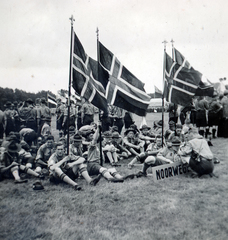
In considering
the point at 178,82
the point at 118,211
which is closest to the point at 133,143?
the point at 178,82

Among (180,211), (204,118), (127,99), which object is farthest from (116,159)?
(204,118)

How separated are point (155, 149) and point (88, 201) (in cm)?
301

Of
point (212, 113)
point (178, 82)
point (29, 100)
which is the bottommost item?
point (212, 113)

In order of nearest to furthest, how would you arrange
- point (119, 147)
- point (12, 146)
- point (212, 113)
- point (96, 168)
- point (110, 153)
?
1. point (12, 146)
2. point (96, 168)
3. point (110, 153)
4. point (119, 147)
5. point (212, 113)

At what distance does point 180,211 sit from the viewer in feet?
14.8

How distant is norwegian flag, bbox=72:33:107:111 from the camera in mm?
5918

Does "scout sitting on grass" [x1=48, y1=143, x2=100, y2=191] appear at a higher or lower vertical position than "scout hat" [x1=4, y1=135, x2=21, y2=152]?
lower

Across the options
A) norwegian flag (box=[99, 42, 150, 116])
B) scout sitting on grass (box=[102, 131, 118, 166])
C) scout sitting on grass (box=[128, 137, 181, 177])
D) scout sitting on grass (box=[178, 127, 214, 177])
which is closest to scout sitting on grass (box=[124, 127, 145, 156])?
scout sitting on grass (box=[102, 131, 118, 166])

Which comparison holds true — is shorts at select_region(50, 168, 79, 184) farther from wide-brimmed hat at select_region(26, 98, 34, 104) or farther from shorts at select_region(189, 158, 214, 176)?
wide-brimmed hat at select_region(26, 98, 34, 104)

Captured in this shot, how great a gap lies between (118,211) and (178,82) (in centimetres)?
457

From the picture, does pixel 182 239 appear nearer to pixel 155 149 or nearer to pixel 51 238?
pixel 51 238

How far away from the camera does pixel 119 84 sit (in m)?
6.41

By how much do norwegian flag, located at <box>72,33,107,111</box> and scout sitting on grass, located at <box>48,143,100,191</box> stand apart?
1.39 meters

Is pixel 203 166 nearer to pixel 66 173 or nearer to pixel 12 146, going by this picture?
pixel 66 173
